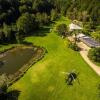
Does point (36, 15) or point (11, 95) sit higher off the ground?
point (36, 15)

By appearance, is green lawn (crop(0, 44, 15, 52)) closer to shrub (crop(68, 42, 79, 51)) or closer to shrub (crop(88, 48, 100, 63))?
shrub (crop(68, 42, 79, 51))

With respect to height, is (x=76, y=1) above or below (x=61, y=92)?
above

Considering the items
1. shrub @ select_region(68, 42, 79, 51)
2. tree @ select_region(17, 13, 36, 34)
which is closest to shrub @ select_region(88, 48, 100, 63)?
shrub @ select_region(68, 42, 79, 51)

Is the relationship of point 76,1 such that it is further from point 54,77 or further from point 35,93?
point 35,93

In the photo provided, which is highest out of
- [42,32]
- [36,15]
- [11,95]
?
[36,15]

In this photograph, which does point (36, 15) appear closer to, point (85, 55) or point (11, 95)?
point (85, 55)

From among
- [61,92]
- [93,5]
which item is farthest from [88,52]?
[93,5]

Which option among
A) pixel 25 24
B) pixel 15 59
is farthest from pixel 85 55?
pixel 25 24

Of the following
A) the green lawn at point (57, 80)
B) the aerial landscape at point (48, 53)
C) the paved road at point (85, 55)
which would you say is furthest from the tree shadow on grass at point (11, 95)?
the paved road at point (85, 55)
